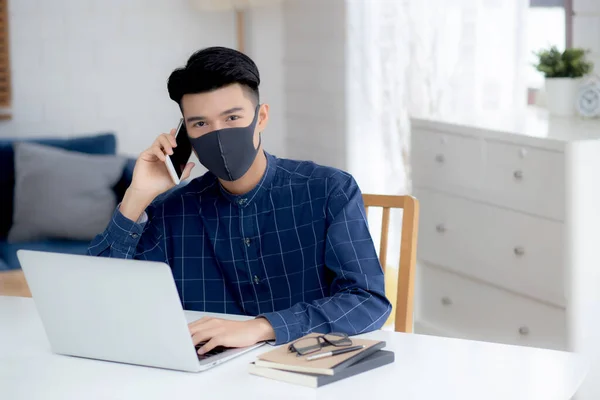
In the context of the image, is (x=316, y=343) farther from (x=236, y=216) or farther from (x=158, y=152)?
(x=158, y=152)

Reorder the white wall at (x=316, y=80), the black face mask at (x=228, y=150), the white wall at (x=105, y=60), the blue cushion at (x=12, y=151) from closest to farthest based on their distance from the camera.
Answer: the black face mask at (x=228, y=150)
the blue cushion at (x=12, y=151)
the white wall at (x=316, y=80)
the white wall at (x=105, y=60)

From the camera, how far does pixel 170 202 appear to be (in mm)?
2125

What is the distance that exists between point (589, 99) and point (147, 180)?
1803 millimetres

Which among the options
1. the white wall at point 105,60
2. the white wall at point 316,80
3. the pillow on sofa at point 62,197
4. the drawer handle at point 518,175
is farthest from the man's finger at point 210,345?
the white wall at point 105,60

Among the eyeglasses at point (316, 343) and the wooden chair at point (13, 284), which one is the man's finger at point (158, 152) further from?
the wooden chair at point (13, 284)

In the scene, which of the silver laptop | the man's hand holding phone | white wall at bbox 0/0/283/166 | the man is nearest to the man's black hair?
the man

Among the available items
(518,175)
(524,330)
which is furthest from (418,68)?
(524,330)

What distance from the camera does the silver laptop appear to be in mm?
1482

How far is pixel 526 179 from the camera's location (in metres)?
3.03

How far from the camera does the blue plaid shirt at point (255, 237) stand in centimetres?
199

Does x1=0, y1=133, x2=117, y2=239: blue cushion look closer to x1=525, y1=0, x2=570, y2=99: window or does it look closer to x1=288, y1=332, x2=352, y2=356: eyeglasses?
x1=525, y1=0, x2=570, y2=99: window

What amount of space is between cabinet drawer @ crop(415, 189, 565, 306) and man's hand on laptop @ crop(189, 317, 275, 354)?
1.55m

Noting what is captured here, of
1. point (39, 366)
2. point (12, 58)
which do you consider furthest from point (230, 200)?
point (12, 58)

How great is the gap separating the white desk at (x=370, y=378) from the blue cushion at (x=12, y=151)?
97.7 inches
